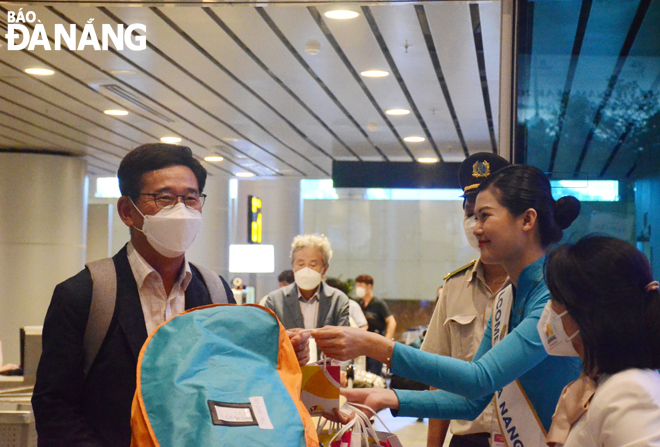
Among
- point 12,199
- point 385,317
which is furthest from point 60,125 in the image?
point 385,317

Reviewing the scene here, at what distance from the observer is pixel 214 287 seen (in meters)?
1.97

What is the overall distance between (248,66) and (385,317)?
13.5 ft

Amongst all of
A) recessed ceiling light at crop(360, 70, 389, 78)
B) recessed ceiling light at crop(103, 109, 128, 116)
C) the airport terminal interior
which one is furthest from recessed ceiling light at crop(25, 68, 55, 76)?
recessed ceiling light at crop(360, 70, 389, 78)

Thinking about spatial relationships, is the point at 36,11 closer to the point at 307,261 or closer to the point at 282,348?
the point at 307,261

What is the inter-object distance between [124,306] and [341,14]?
380 cm

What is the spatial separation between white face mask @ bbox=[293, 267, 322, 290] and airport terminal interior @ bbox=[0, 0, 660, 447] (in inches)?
74.4

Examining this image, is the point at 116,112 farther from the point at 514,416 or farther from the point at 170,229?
the point at 514,416

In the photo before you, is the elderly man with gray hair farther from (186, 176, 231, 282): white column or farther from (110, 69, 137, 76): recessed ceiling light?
(186, 176, 231, 282): white column

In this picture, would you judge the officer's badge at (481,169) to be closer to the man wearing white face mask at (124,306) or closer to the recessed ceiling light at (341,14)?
the man wearing white face mask at (124,306)

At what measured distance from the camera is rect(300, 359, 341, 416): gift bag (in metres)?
1.67

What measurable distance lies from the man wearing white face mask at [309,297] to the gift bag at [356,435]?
3690 millimetres

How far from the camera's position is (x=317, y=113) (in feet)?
27.2

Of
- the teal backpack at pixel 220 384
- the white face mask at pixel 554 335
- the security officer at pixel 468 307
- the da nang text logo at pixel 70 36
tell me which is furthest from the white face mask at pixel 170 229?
the da nang text logo at pixel 70 36

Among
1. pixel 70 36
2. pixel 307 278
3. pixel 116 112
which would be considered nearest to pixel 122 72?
pixel 70 36
